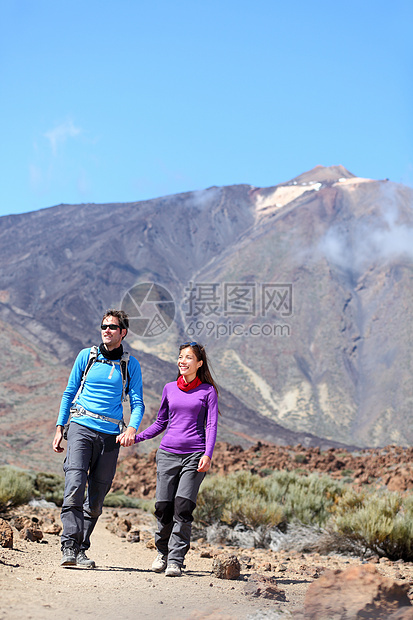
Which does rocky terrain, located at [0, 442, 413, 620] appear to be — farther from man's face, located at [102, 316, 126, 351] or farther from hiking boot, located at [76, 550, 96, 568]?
man's face, located at [102, 316, 126, 351]

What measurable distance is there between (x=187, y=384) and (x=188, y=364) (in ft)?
0.53

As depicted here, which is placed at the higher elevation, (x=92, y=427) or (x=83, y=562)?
(x=92, y=427)

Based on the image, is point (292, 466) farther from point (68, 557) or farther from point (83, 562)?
point (68, 557)

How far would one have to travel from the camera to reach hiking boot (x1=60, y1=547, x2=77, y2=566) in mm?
4273

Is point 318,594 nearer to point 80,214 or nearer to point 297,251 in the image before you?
point 297,251

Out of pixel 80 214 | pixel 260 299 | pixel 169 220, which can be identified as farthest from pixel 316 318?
pixel 80 214

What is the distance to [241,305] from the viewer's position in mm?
73375

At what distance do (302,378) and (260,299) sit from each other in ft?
48.8

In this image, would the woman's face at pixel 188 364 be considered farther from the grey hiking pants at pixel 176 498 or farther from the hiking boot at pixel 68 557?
the hiking boot at pixel 68 557

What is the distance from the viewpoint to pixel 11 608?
119 inches

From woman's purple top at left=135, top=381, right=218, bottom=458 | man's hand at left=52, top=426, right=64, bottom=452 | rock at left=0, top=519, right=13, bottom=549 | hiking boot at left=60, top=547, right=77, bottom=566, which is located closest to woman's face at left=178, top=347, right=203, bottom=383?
woman's purple top at left=135, top=381, right=218, bottom=458

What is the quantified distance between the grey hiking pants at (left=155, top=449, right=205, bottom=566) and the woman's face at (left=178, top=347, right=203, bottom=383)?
0.53 metres

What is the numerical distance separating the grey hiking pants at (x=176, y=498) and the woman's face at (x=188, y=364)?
535 millimetres
